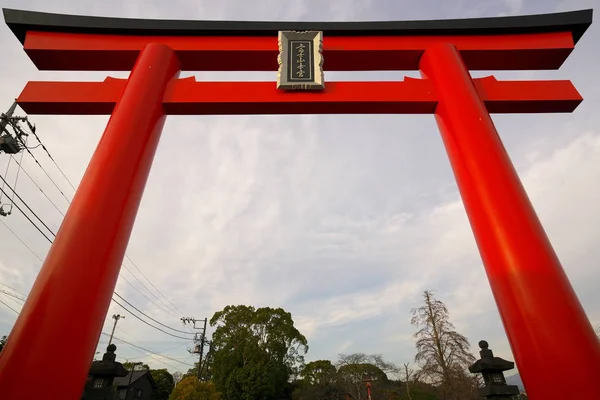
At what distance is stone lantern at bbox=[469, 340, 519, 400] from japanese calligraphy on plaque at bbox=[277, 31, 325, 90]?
13.5ft

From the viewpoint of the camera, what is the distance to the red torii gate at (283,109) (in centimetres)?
201

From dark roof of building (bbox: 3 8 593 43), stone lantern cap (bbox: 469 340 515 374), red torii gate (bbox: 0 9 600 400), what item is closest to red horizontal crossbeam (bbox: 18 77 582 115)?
red torii gate (bbox: 0 9 600 400)

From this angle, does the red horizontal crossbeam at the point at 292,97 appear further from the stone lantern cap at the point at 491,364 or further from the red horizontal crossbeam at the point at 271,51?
the stone lantern cap at the point at 491,364

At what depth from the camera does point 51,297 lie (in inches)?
82.1

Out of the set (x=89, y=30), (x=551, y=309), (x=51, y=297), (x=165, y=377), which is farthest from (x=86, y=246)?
(x=165, y=377)

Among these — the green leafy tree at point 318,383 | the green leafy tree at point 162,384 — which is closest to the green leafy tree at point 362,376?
the green leafy tree at point 318,383

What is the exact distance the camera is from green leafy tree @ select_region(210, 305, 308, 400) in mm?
18109

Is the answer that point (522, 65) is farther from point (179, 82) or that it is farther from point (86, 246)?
point (86, 246)

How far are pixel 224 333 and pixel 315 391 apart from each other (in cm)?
735

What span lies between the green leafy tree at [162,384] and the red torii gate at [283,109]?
2607cm

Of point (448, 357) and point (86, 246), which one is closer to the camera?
point (86, 246)

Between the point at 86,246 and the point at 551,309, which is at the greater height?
the point at 86,246

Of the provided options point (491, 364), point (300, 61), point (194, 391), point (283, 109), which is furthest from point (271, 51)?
point (194, 391)

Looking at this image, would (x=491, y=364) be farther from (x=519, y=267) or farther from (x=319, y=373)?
(x=319, y=373)
